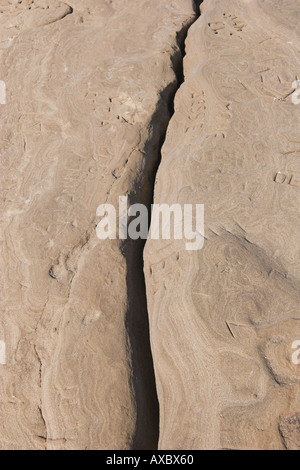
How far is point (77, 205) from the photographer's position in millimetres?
3652

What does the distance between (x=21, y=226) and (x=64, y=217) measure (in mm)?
339

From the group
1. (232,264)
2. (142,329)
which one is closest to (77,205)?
(142,329)

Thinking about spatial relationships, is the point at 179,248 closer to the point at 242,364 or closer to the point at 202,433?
the point at 242,364

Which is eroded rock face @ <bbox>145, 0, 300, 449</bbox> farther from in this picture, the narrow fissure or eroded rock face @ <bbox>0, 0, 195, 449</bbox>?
eroded rock face @ <bbox>0, 0, 195, 449</bbox>

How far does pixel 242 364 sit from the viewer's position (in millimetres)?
2588

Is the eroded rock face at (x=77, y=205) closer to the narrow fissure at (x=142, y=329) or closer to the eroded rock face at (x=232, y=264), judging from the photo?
the narrow fissure at (x=142, y=329)

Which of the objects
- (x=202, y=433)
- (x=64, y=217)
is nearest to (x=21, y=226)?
(x=64, y=217)

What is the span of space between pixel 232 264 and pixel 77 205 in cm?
138

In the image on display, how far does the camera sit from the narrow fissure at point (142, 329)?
8.84 ft

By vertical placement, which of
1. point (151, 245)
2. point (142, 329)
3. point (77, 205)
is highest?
point (77, 205)

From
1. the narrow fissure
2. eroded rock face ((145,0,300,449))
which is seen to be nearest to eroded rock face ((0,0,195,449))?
the narrow fissure

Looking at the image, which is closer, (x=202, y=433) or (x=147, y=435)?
(x=202, y=433)

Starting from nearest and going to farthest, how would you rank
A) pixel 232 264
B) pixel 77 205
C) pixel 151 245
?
pixel 232 264, pixel 151 245, pixel 77 205

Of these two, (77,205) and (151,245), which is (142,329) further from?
(77,205)
